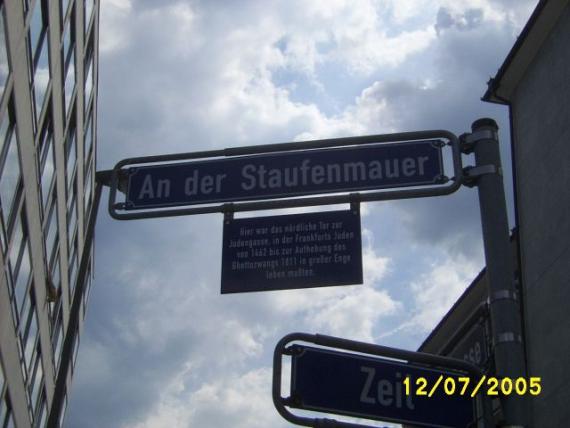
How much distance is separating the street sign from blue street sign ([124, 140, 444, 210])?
26 centimetres

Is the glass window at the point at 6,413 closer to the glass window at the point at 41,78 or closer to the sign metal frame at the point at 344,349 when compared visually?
the glass window at the point at 41,78

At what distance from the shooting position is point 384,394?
477cm

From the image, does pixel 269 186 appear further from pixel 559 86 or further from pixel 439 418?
pixel 559 86

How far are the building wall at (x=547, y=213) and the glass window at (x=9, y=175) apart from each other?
10545 mm

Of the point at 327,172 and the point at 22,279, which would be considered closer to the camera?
the point at 327,172

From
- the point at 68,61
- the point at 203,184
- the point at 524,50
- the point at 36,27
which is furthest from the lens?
the point at 68,61

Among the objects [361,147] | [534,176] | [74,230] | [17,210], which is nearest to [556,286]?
[534,176]

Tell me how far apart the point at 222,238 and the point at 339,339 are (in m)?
1.54

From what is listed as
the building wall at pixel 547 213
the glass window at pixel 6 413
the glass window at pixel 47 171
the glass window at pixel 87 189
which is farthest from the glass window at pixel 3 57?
the glass window at pixel 87 189

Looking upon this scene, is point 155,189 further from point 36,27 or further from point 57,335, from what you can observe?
point 57,335

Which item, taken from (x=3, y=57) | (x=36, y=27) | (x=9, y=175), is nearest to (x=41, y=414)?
(x=9, y=175)

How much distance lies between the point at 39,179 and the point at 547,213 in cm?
1387

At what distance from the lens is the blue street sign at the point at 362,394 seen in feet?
15.4

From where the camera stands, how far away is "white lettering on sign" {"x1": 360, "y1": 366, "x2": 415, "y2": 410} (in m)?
4.75
